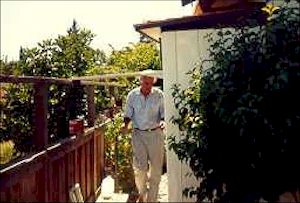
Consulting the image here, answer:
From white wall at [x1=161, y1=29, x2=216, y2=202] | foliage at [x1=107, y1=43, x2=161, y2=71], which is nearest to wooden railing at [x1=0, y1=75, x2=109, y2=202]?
white wall at [x1=161, y1=29, x2=216, y2=202]

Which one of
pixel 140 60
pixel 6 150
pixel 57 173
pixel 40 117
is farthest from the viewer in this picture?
pixel 140 60

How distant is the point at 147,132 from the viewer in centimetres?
702

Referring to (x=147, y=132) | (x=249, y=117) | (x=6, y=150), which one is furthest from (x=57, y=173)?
(x=249, y=117)

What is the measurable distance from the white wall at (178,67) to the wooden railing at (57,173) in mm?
1294

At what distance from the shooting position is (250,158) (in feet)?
15.8

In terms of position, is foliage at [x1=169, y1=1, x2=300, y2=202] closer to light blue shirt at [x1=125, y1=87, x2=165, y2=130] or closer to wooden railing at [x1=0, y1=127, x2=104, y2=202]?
wooden railing at [x1=0, y1=127, x2=104, y2=202]

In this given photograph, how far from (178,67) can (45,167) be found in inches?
84.5

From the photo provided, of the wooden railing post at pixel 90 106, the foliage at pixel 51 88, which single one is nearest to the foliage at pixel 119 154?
the wooden railing post at pixel 90 106

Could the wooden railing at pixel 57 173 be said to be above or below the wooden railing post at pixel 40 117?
below

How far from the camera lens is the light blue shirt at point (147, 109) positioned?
7.02 m

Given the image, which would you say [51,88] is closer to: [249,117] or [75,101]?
[75,101]

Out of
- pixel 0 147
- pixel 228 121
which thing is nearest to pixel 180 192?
pixel 228 121

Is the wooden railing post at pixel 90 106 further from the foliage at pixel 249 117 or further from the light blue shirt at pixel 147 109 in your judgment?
the foliage at pixel 249 117

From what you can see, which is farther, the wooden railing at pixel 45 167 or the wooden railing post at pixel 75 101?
the wooden railing post at pixel 75 101
